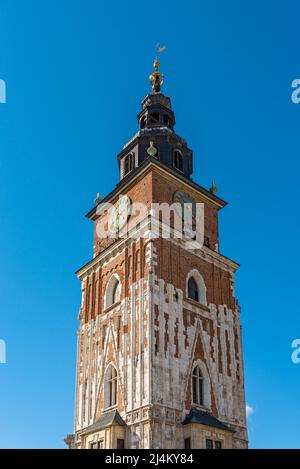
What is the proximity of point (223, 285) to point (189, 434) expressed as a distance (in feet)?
33.6

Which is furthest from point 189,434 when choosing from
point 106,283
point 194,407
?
point 106,283

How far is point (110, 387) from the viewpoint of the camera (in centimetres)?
3238

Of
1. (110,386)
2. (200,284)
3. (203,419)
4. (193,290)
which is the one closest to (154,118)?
(200,284)

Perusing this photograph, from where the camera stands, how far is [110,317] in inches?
1344

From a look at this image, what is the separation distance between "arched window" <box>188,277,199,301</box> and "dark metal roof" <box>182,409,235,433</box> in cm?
653

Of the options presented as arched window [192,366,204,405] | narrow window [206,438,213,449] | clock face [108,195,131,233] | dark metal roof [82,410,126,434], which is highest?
clock face [108,195,131,233]

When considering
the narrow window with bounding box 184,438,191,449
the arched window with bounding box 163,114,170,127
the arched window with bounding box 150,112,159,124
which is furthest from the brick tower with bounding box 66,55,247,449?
the arched window with bounding box 163,114,170,127

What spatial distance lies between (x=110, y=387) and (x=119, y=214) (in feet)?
34.7

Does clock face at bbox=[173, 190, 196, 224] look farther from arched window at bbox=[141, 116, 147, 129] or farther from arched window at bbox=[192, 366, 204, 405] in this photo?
arched window at bbox=[192, 366, 204, 405]

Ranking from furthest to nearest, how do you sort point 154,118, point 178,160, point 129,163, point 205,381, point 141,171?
point 154,118 < point 129,163 < point 178,160 < point 141,171 < point 205,381

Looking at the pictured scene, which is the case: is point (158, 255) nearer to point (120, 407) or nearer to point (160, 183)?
point (160, 183)

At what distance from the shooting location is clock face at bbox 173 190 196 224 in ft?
120

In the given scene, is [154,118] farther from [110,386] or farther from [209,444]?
[209,444]

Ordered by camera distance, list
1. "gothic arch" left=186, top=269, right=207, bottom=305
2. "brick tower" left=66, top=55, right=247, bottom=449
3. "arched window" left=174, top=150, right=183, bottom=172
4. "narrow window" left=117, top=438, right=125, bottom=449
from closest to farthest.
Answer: "narrow window" left=117, top=438, right=125, bottom=449
"brick tower" left=66, top=55, right=247, bottom=449
"gothic arch" left=186, top=269, right=207, bottom=305
"arched window" left=174, top=150, right=183, bottom=172
